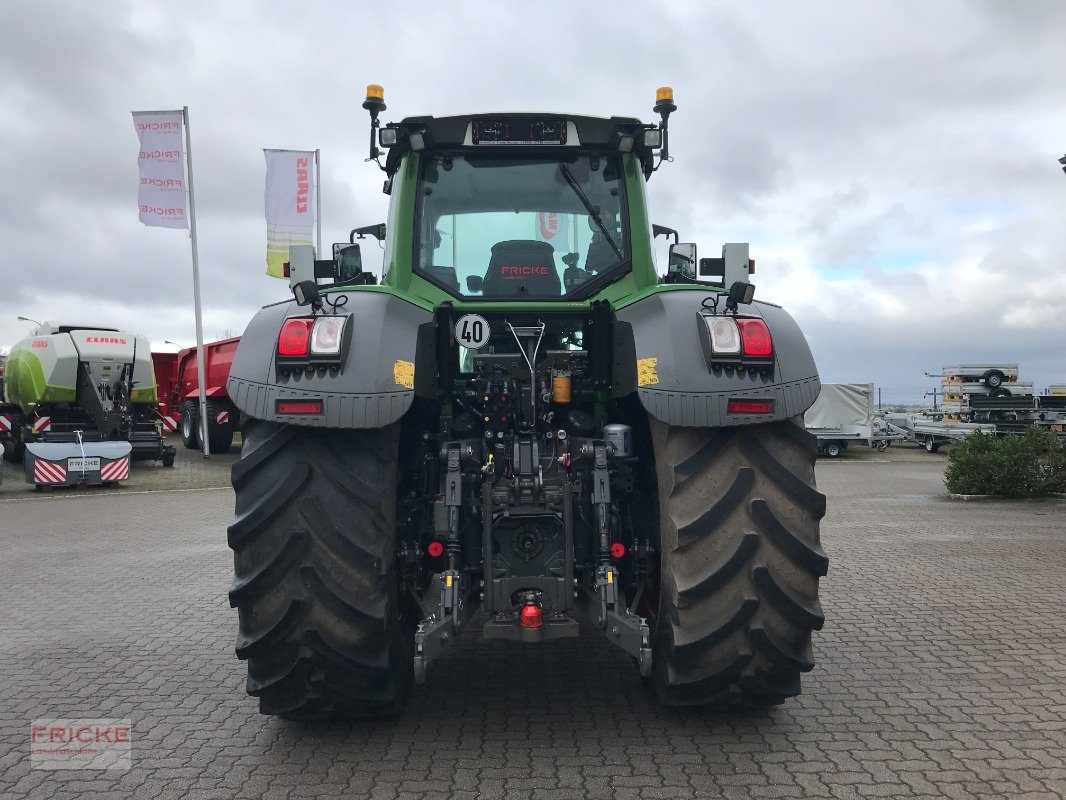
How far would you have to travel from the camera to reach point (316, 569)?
3939 mm

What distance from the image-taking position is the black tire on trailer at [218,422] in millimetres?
24752

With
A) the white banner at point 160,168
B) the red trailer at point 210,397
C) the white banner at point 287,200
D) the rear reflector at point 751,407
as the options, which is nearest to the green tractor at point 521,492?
the rear reflector at point 751,407

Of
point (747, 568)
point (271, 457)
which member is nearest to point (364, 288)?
point (271, 457)

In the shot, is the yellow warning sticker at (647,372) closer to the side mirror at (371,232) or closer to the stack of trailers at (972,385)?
the side mirror at (371,232)

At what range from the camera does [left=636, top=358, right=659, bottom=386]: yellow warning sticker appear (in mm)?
3977

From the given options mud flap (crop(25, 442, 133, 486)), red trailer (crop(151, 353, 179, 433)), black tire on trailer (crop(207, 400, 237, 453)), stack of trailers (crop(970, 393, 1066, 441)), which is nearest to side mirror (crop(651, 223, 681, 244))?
mud flap (crop(25, 442, 133, 486))

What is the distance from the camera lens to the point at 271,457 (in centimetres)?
406

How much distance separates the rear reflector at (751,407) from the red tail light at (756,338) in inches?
7.8

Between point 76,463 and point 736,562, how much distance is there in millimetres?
17102

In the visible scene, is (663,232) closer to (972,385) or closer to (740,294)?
(740,294)

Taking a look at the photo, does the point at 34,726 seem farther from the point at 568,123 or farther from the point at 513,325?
the point at 568,123

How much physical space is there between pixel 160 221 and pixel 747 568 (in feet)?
76.5

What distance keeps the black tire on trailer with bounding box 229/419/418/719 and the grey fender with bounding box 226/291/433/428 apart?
0.20 meters

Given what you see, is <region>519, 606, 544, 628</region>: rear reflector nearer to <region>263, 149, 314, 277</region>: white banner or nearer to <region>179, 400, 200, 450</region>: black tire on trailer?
<region>263, 149, 314, 277</region>: white banner
